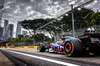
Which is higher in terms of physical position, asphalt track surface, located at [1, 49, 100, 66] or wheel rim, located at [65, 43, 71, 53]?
wheel rim, located at [65, 43, 71, 53]

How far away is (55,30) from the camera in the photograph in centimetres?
4128

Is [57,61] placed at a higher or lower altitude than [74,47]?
lower

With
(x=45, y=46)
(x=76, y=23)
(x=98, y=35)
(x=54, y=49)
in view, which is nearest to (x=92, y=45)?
(x=98, y=35)

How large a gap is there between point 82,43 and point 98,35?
60 centimetres

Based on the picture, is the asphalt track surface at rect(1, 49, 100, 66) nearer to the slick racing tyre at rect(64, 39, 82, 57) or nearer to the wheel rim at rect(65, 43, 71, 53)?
the slick racing tyre at rect(64, 39, 82, 57)

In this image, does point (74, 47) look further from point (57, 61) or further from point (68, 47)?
point (57, 61)

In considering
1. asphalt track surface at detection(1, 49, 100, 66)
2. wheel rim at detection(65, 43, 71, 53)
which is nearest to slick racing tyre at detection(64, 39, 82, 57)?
wheel rim at detection(65, 43, 71, 53)

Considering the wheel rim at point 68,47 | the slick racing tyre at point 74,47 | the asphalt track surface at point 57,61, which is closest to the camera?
the asphalt track surface at point 57,61

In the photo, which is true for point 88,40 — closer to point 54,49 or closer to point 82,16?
point 54,49

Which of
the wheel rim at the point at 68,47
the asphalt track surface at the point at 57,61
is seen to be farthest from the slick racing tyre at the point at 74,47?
the asphalt track surface at the point at 57,61

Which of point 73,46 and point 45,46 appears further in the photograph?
point 45,46

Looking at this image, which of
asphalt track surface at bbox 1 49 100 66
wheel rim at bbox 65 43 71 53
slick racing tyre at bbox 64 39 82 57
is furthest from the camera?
wheel rim at bbox 65 43 71 53

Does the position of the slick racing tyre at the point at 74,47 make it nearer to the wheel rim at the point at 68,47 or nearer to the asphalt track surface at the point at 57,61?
the wheel rim at the point at 68,47

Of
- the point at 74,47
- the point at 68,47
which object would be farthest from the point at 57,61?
the point at 68,47
